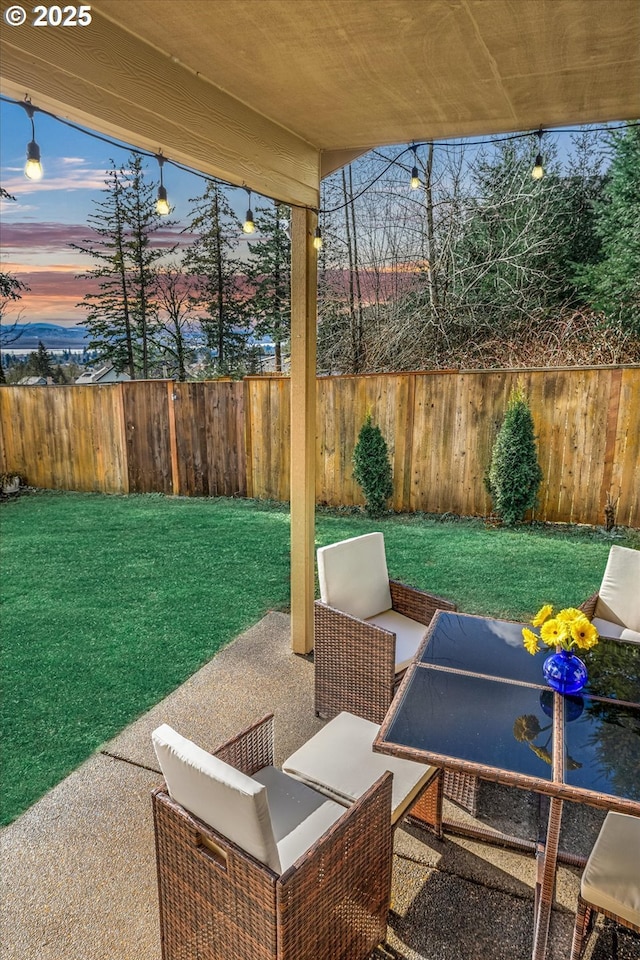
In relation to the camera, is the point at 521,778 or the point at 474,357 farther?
the point at 474,357

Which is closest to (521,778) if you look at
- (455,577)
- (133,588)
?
(455,577)

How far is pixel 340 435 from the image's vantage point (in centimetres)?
738

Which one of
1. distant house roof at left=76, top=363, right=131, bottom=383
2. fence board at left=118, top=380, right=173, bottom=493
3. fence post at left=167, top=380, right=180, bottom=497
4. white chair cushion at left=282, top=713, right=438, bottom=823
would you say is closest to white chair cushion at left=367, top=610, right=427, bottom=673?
white chair cushion at left=282, top=713, right=438, bottom=823

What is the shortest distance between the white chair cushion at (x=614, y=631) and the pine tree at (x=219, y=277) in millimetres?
8119

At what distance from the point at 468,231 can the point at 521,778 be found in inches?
360

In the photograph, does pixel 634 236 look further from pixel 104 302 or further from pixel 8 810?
pixel 8 810

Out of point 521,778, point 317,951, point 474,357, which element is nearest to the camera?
point 317,951

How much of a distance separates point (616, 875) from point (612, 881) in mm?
20

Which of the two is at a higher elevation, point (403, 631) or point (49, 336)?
point (49, 336)

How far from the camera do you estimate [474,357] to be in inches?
362

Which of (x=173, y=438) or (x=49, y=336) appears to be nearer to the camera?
(x=173, y=438)

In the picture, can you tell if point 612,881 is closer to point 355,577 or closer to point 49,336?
point 355,577

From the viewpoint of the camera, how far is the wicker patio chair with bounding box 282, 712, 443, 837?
2.00 meters

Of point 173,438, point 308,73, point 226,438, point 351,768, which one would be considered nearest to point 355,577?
point 351,768
